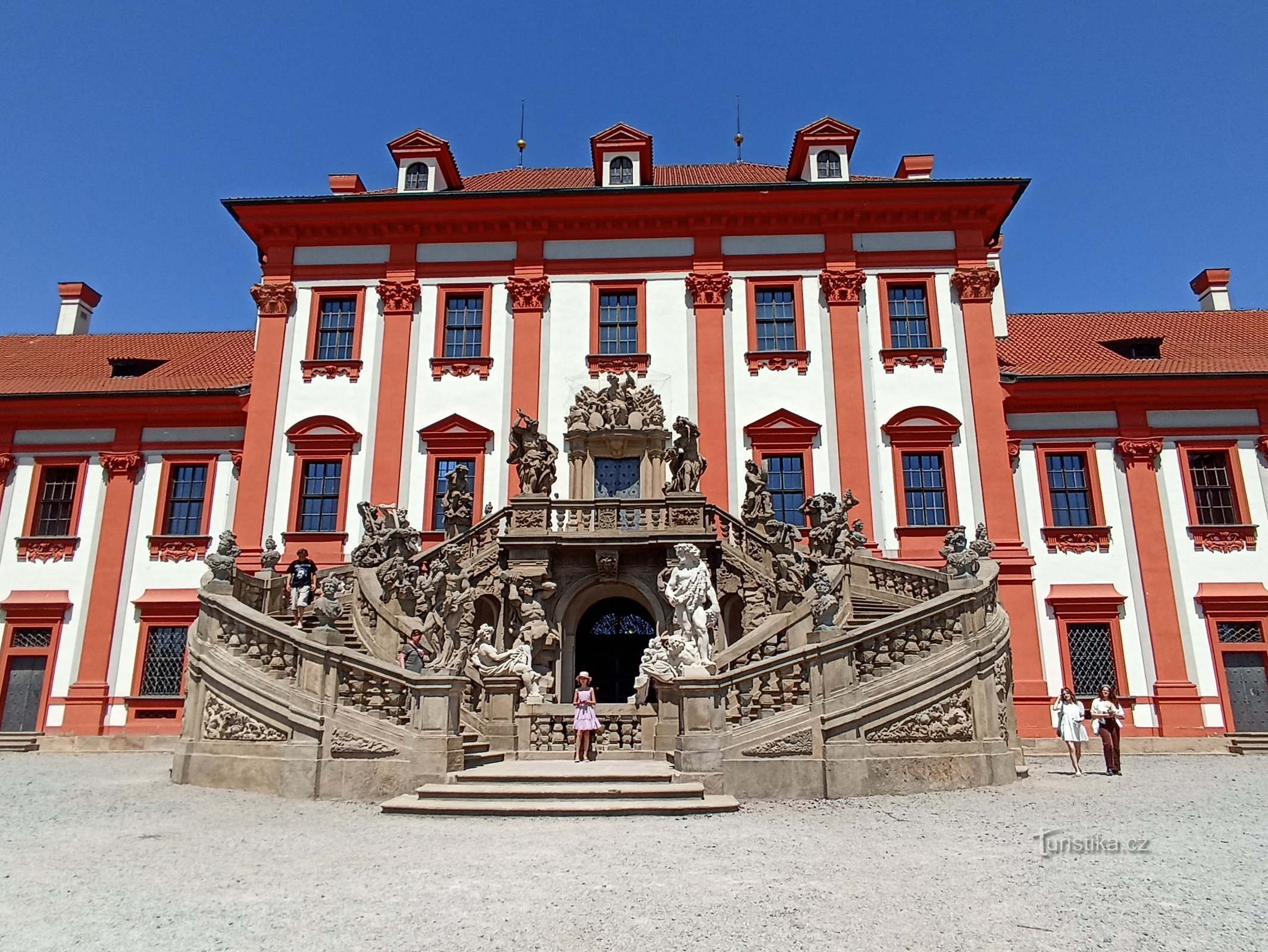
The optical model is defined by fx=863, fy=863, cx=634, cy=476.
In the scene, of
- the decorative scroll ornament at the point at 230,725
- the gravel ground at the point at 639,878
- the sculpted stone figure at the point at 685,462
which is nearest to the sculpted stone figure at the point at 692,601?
the gravel ground at the point at 639,878

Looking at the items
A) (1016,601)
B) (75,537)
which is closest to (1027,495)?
(1016,601)

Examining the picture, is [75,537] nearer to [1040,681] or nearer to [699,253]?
[699,253]

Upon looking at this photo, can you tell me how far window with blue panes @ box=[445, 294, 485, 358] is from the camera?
21.7 meters

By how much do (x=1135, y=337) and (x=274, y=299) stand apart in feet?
77.9

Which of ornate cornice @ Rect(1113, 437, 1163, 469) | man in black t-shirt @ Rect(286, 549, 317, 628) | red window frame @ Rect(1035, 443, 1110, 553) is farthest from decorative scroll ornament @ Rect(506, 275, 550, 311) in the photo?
ornate cornice @ Rect(1113, 437, 1163, 469)

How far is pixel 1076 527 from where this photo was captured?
21.0m

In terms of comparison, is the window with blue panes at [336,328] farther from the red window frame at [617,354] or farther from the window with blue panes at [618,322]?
the window with blue panes at [618,322]

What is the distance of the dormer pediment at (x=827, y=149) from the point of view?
2273cm

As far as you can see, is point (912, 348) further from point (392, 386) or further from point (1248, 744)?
point (392, 386)

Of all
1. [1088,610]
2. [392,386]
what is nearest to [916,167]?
[1088,610]

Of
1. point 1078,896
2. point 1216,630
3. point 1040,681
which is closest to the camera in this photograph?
point 1078,896

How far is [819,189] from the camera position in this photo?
21.5 meters

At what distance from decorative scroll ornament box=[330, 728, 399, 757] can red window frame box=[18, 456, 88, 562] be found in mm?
15298

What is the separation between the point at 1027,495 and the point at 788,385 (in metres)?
6.56
